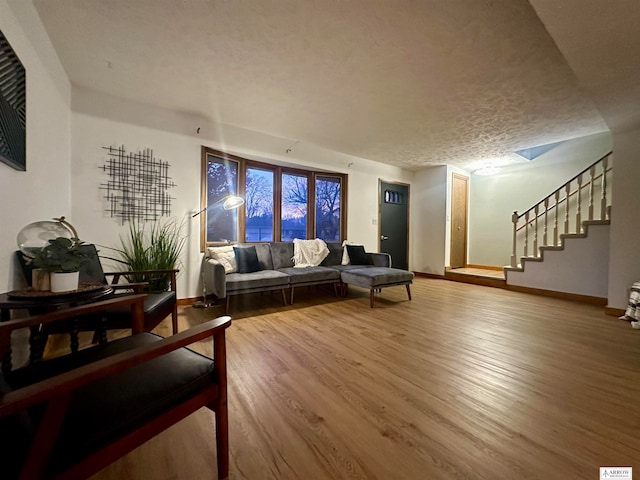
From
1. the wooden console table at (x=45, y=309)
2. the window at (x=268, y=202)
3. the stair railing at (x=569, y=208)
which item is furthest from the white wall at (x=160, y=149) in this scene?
the stair railing at (x=569, y=208)

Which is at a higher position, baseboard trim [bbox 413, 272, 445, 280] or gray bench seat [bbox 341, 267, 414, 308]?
gray bench seat [bbox 341, 267, 414, 308]

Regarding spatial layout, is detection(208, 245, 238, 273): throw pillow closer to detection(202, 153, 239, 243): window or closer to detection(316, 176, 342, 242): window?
detection(202, 153, 239, 243): window

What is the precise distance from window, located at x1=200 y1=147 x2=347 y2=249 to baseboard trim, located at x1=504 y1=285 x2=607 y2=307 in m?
3.09

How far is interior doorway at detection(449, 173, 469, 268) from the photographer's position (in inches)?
224

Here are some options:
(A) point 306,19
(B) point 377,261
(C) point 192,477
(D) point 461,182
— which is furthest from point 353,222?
(C) point 192,477

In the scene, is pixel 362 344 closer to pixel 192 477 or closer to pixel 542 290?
pixel 192 477

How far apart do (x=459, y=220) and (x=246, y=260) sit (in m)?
4.79

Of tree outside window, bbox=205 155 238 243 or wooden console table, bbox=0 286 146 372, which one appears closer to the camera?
wooden console table, bbox=0 286 146 372

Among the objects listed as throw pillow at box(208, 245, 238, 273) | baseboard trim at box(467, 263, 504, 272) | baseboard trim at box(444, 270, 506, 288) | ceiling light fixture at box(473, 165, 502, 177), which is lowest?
baseboard trim at box(444, 270, 506, 288)

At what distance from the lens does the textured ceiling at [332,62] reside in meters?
1.76

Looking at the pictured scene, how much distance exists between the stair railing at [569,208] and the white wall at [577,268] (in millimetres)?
186

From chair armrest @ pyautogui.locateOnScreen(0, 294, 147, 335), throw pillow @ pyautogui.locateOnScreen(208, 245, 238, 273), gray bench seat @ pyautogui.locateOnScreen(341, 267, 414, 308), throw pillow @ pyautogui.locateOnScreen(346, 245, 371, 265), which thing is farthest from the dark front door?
chair armrest @ pyautogui.locateOnScreen(0, 294, 147, 335)

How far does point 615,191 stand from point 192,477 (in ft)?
15.9

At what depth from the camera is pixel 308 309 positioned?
331 centimetres
